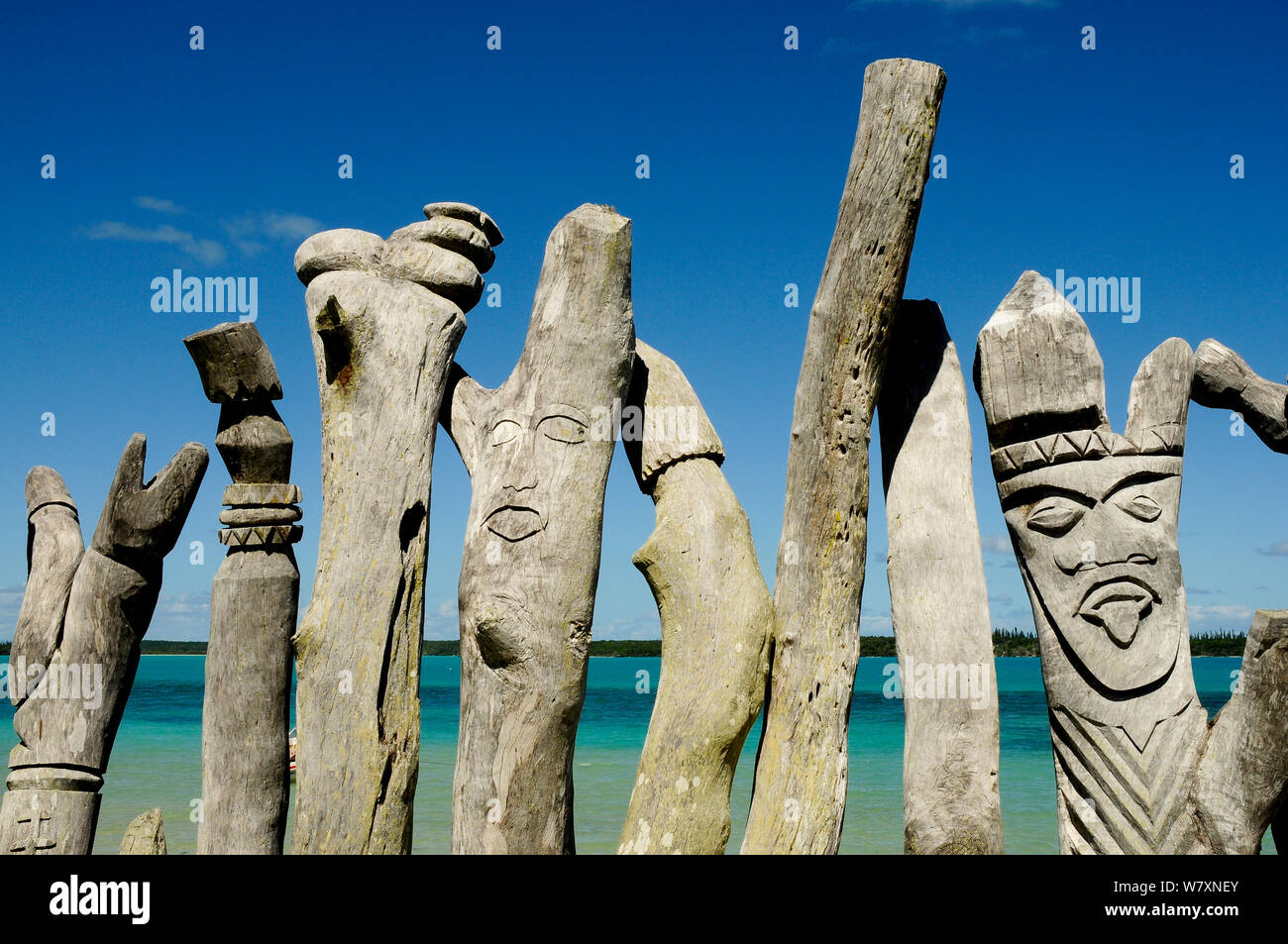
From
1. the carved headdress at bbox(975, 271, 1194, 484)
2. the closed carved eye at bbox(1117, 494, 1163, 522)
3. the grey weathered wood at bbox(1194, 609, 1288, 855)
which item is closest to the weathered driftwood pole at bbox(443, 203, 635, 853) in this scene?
the carved headdress at bbox(975, 271, 1194, 484)

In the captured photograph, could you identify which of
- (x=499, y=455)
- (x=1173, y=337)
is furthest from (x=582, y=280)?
(x=1173, y=337)

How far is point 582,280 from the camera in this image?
4.59m

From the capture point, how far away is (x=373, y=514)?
14.9 ft

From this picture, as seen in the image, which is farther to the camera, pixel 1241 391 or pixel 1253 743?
pixel 1241 391

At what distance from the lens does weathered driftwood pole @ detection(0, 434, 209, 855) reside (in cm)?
532

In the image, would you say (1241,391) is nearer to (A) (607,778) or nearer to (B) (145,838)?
(B) (145,838)

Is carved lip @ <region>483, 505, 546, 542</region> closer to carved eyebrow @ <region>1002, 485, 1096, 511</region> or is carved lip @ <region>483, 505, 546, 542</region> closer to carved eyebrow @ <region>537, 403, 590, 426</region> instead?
carved eyebrow @ <region>537, 403, 590, 426</region>

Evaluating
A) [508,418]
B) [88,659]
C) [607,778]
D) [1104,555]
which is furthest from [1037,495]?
[607,778]

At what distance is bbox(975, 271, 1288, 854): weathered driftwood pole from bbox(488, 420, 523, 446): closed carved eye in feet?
6.95

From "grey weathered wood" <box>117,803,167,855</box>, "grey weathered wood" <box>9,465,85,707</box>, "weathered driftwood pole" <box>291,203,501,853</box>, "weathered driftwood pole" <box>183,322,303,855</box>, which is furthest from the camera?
"grey weathered wood" <box>9,465,85,707</box>

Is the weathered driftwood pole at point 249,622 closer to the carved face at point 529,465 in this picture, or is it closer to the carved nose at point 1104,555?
the carved face at point 529,465

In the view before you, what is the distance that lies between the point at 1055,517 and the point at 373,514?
9.79 ft
